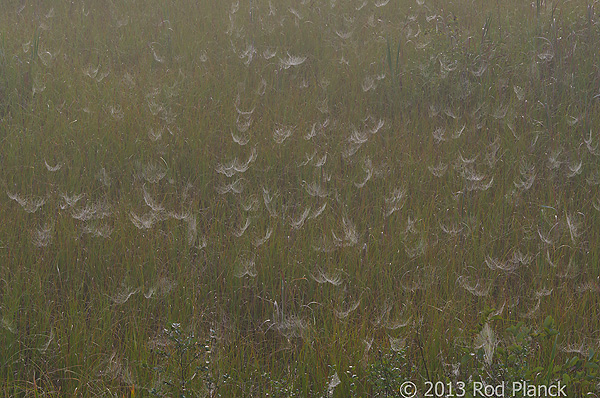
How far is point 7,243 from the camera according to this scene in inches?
124

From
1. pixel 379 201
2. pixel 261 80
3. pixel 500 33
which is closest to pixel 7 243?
pixel 379 201

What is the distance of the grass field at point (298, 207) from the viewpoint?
2.49 m

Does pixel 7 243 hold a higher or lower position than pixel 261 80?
higher

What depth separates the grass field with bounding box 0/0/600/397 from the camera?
8.18 feet

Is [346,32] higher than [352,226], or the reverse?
[352,226]

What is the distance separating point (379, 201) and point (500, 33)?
3009 millimetres

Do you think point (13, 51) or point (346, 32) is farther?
point (346, 32)

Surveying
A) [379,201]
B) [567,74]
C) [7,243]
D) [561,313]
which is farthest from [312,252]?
[567,74]

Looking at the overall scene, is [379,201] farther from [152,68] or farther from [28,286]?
[152,68]

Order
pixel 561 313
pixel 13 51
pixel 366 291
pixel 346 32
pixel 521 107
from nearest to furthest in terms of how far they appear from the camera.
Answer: pixel 561 313, pixel 366 291, pixel 521 107, pixel 13 51, pixel 346 32

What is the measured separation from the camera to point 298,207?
3.63m

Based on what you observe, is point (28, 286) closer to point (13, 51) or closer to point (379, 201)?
point (379, 201)

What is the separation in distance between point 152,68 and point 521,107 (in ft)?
10.8

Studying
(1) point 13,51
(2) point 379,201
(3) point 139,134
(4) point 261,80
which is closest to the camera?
(2) point 379,201
